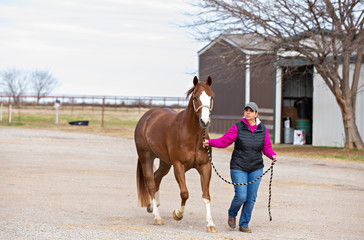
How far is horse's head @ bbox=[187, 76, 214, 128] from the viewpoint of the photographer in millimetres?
6320

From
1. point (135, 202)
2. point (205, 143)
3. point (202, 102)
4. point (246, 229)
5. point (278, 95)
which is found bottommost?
point (135, 202)

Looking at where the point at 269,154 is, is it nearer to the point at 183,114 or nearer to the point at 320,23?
the point at 183,114

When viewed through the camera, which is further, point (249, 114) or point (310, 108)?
point (310, 108)

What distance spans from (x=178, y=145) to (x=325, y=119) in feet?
54.6

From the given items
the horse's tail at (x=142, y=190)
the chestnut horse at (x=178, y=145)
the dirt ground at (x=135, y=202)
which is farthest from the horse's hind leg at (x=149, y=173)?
the dirt ground at (x=135, y=202)

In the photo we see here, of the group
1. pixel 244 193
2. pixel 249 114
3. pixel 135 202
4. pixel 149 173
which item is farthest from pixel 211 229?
pixel 135 202

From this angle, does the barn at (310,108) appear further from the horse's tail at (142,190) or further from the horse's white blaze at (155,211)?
the horse's white blaze at (155,211)

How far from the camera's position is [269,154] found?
691cm

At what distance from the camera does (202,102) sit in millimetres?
6469

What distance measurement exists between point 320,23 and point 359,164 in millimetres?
5658

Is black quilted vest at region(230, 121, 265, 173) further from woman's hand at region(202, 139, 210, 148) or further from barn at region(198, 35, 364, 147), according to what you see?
barn at region(198, 35, 364, 147)

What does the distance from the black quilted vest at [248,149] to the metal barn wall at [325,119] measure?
1599cm

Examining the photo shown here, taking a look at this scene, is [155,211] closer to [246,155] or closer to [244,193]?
[244,193]

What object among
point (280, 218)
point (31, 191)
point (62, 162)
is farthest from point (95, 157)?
point (280, 218)
